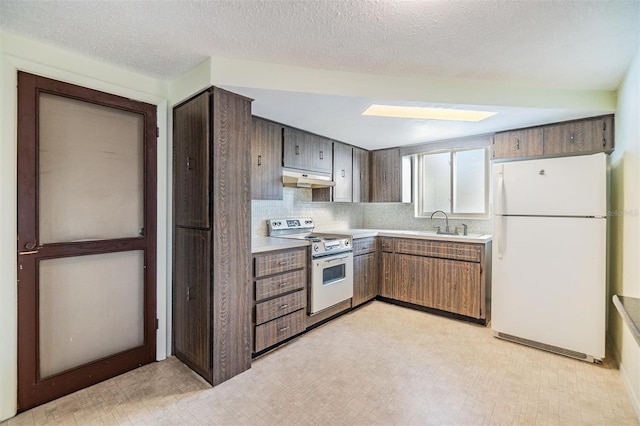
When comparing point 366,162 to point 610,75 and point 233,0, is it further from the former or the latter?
point 233,0

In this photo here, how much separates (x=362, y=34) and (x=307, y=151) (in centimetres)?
170

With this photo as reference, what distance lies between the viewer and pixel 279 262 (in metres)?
Answer: 2.62

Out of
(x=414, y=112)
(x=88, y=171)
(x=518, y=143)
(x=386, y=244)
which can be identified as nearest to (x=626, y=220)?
(x=518, y=143)

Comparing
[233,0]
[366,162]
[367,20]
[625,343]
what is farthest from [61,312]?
[625,343]

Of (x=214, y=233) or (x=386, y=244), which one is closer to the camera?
(x=214, y=233)

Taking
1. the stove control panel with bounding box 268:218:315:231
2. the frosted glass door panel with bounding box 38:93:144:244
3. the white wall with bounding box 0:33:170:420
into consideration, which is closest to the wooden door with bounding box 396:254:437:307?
the stove control panel with bounding box 268:218:315:231

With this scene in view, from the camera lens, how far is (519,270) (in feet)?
8.90

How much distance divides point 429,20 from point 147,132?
86.6 inches

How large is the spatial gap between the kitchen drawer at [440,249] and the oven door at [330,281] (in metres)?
0.76

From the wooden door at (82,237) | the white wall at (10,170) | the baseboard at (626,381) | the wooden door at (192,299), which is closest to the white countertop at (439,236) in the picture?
the baseboard at (626,381)

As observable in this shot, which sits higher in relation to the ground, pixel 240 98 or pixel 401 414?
pixel 240 98

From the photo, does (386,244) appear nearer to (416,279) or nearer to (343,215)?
(416,279)

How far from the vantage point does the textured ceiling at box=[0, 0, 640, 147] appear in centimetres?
147

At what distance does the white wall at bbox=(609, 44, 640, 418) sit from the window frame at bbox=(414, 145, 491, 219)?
121 centimetres
